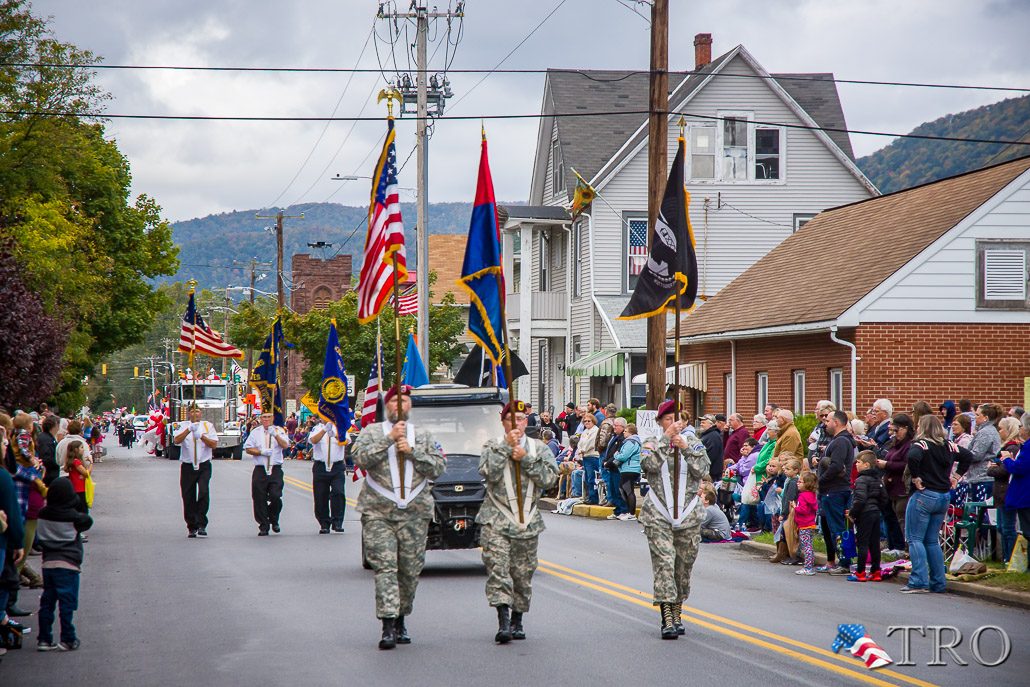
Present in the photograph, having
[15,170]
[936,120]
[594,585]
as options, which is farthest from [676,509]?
[936,120]

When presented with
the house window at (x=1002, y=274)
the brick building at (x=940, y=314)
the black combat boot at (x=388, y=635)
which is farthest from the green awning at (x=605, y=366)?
the black combat boot at (x=388, y=635)

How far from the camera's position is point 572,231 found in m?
41.8

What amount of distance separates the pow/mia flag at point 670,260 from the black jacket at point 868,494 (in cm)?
296

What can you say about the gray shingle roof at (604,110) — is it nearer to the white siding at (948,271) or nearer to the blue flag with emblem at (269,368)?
the blue flag with emblem at (269,368)

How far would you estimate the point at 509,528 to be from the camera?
11.0 meters

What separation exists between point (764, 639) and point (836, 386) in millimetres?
15958

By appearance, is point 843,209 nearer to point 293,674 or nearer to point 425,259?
point 425,259

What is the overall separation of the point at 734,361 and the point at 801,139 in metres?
12.3

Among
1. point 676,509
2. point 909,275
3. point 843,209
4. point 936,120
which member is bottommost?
point 676,509

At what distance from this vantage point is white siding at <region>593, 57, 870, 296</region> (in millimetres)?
40031

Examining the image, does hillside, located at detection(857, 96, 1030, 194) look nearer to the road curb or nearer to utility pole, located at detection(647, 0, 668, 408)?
utility pole, located at detection(647, 0, 668, 408)

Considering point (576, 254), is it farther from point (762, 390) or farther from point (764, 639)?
point (764, 639)

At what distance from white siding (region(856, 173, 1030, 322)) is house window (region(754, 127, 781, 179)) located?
15.9 metres

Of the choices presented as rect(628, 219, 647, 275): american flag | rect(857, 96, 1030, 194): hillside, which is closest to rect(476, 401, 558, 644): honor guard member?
rect(628, 219, 647, 275): american flag
